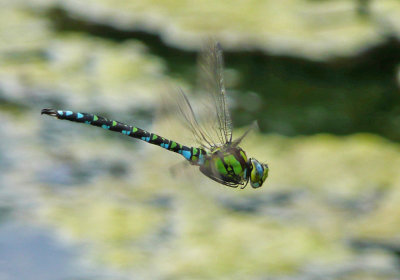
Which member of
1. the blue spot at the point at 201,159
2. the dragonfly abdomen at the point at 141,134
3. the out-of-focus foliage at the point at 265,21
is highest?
the out-of-focus foliage at the point at 265,21

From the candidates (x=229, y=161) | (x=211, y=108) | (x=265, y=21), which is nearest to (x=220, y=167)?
(x=229, y=161)

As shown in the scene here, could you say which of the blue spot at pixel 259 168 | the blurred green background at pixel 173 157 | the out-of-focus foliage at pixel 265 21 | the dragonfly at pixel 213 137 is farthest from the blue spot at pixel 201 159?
the out-of-focus foliage at pixel 265 21

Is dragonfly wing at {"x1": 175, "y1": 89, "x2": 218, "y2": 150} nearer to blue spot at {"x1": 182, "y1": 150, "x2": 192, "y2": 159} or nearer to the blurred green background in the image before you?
blue spot at {"x1": 182, "y1": 150, "x2": 192, "y2": 159}

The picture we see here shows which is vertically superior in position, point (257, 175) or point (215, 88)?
point (215, 88)

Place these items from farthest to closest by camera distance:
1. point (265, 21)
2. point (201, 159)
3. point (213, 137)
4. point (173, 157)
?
point (265, 21), point (173, 157), point (213, 137), point (201, 159)

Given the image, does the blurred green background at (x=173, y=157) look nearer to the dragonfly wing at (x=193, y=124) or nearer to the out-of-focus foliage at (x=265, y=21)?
the out-of-focus foliage at (x=265, y=21)

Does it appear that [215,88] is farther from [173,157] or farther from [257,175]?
[173,157]

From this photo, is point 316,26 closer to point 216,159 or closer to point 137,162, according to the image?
point 137,162
